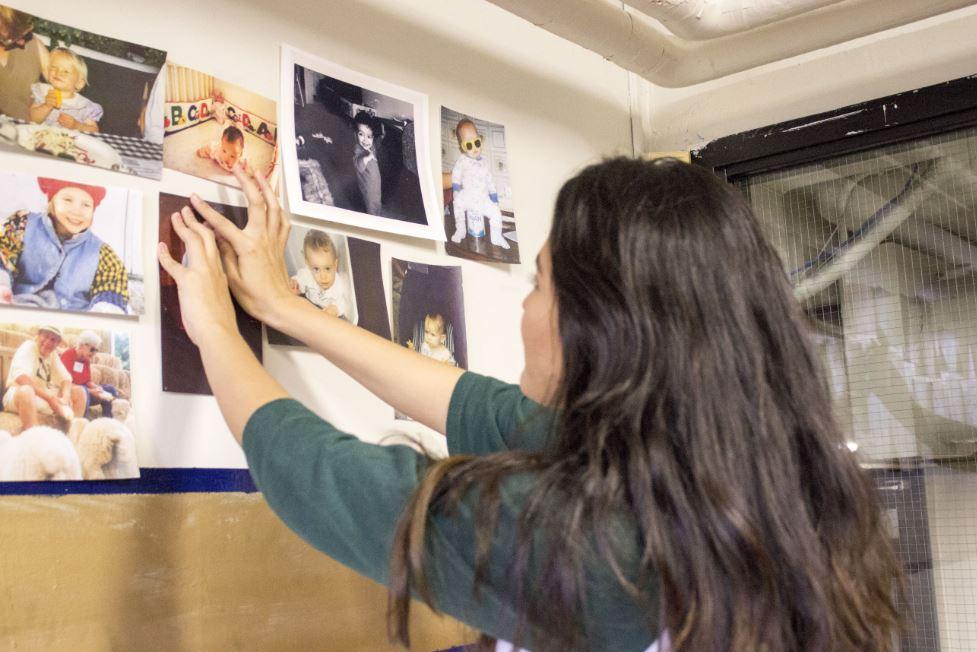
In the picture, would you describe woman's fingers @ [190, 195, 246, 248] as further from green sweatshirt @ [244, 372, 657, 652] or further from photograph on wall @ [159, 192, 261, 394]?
green sweatshirt @ [244, 372, 657, 652]

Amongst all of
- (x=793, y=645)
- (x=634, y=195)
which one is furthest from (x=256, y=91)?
(x=793, y=645)

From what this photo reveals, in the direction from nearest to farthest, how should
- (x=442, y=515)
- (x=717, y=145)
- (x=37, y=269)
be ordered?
1. (x=442, y=515)
2. (x=37, y=269)
3. (x=717, y=145)

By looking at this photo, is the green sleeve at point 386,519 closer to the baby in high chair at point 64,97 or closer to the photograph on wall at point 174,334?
the photograph on wall at point 174,334

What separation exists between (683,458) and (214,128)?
2.09ft

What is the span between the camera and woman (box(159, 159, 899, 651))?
25.3 inches

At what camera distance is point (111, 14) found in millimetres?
945

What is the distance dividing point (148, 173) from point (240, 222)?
11cm

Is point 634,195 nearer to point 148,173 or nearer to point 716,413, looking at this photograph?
point 716,413

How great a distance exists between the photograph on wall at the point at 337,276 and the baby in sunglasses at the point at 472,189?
0.17 metres

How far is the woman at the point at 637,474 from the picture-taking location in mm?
643

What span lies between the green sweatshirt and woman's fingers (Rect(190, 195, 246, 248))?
0.29 m

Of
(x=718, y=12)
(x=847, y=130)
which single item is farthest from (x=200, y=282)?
(x=847, y=130)

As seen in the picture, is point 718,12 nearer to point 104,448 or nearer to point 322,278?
point 322,278

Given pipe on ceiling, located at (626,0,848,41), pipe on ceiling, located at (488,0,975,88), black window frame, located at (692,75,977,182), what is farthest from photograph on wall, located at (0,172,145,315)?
black window frame, located at (692,75,977,182)
